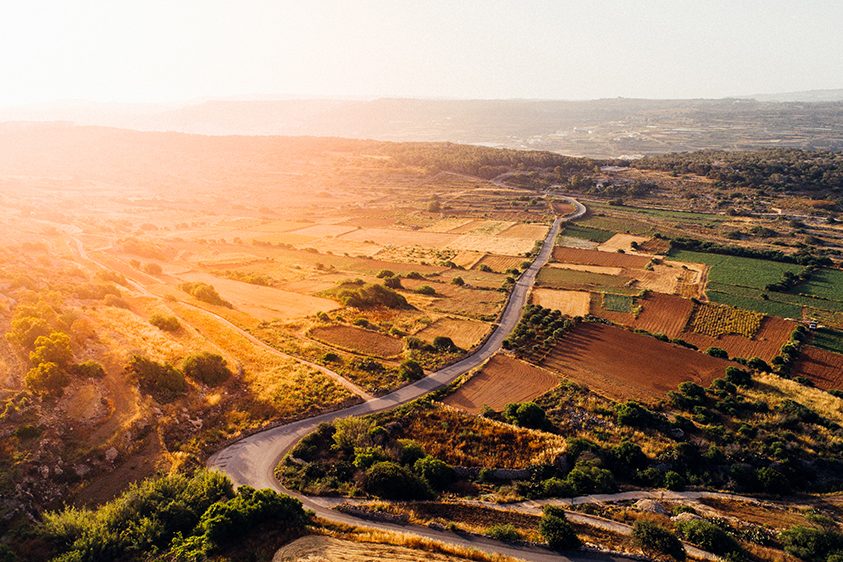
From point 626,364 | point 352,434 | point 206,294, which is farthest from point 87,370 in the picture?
point 626,364

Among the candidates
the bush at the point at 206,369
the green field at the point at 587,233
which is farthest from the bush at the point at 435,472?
the green field at the point at 587,233

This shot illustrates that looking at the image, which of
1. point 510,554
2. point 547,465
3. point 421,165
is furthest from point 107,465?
point 421,165

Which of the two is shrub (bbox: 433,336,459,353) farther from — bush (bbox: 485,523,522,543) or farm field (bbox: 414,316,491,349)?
bush (bbox: 485,523,522,543)

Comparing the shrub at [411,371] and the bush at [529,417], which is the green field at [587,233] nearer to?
the shrub at [411,371]

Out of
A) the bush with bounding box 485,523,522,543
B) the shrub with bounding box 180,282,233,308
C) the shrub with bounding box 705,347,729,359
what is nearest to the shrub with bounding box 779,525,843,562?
the bush with bounding box 485,523,522,543

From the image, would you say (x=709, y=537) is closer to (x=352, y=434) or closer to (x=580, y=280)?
(x=352, y=434)

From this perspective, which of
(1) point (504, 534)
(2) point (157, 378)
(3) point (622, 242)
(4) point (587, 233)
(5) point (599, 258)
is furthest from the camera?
(4) point (587, 233)
